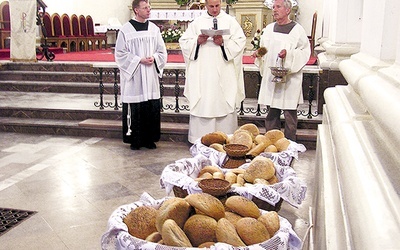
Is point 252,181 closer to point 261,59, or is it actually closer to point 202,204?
point 202,204

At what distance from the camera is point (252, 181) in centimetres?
251

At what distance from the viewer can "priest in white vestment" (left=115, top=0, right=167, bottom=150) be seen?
568cm

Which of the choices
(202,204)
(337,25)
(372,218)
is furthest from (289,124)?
(372,218)

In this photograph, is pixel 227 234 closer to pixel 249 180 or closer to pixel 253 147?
pixel 249 180

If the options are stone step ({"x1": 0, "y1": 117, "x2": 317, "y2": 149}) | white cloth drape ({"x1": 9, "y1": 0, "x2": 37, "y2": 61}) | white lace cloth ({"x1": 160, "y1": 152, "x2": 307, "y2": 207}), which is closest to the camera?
white lace cloth ({"x1": 160, "y1": 152, "x2": 307, "y2": 207})

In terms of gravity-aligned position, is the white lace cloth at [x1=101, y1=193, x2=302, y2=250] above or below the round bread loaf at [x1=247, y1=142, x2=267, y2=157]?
below

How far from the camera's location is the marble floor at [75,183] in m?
3.49

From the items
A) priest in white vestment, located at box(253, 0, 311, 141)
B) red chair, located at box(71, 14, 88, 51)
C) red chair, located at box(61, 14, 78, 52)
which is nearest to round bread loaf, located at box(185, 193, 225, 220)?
priest in white vestment, located at box(253, 0, 311, 141)

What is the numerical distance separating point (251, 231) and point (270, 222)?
0.52ft

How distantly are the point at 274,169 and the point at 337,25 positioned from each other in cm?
310

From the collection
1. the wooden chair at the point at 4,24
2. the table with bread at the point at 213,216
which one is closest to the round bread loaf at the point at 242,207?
the table with bread at the point at 213,216

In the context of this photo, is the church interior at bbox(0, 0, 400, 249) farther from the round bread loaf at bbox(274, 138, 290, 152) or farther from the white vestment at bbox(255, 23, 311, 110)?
the white vestment at bbox(255, 23, 311, 110)

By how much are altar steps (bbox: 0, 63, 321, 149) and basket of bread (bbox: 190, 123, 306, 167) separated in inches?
114

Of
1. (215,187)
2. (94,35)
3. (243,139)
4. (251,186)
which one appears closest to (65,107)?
(243,139)
